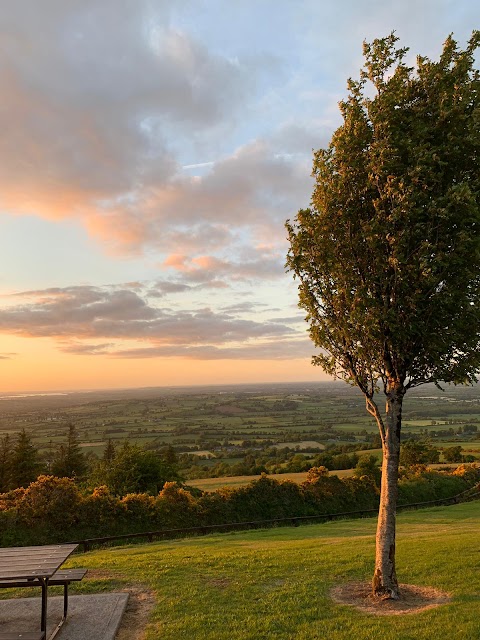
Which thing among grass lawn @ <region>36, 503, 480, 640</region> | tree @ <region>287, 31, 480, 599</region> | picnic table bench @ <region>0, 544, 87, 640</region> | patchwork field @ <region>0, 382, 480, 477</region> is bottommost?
patchwork field @ <region>0, 382, 480, 477</region>

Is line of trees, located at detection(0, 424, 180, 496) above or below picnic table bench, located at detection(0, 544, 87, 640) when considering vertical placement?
below

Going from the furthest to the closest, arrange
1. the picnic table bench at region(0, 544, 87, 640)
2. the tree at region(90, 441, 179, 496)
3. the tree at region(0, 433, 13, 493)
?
the tree at region(0, 433, 13, 493) → the tree at region(90, 441, 179, 496) → the picnic table bench at region(0, 544, 87, 640)

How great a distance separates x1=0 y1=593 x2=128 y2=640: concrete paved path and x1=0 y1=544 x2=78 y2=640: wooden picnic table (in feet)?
0.95

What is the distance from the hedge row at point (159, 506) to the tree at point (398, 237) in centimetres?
2290

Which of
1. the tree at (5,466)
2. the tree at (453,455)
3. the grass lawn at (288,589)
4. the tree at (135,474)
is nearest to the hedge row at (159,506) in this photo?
the tree at (135,474)

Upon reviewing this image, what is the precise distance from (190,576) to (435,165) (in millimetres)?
11431

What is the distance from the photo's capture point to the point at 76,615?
8.17 m

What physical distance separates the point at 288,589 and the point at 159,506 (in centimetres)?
2163

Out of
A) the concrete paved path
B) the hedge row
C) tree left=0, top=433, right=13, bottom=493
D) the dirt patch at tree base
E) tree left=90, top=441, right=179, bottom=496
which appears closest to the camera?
the concrete paved path

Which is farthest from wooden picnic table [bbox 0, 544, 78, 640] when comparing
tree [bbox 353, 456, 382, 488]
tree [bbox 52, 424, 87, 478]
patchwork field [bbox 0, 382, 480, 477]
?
tree [bbox 52, 424, 87, 478]

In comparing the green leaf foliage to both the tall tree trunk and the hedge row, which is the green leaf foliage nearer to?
the tall tree trunk

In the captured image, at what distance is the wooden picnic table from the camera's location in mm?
6591

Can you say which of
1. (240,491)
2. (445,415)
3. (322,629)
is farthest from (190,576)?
(445,415)

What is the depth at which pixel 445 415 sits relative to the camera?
168625 mm
